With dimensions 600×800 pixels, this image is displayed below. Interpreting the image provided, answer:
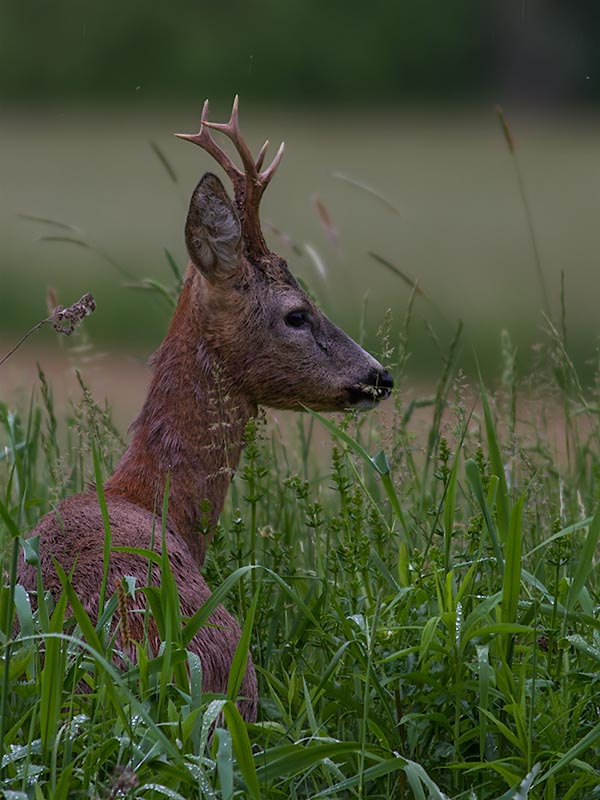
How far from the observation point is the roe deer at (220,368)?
378cm

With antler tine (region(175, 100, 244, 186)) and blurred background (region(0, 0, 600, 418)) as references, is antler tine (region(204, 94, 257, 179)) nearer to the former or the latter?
antler tine (region(175, 100, 244, 186))

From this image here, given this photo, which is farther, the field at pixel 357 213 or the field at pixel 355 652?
the field at pixel 357 213

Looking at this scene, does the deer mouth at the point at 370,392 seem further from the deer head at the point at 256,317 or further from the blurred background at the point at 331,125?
the blurred background at the point at 331,125

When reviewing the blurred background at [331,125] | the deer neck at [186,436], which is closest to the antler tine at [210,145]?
the deer neck at [186,436]

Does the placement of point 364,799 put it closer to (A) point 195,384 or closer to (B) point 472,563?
(B) point 472,563

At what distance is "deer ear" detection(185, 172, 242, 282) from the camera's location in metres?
3.86

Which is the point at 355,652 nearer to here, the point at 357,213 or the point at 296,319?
the point at 296,319

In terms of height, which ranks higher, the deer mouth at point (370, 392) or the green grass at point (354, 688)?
the deer mouth at point (370, 392)

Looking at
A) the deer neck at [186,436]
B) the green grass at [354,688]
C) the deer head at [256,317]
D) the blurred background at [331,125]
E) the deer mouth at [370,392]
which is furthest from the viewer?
→ the blurred background at [331,125]

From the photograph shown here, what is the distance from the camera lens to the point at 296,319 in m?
4.09

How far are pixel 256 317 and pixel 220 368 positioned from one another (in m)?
0.16

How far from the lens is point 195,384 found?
3.92 meters

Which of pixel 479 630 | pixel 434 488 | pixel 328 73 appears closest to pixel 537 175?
pixel 328 73

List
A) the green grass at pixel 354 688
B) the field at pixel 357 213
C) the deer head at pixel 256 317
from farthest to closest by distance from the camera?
the field at pixel 357 213 < the deer head at pixel 256 317 < the green grass at pixel 354 688
